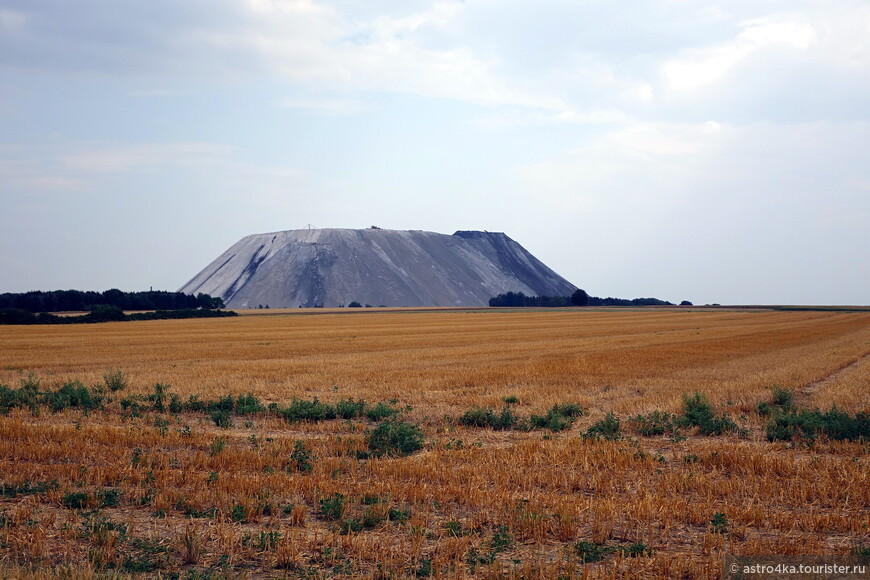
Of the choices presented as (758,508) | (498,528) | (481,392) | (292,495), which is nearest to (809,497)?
(758,508)

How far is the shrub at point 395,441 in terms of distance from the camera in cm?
1213

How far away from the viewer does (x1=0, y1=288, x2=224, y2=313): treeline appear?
11319 centimetres

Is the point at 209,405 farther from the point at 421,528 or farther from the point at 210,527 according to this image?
the point at 421,528

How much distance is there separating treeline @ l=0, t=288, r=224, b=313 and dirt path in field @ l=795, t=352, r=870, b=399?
10879 cm

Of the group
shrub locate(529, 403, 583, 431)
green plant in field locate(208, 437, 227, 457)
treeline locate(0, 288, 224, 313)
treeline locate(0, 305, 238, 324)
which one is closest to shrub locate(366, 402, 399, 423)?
shrub locate(529, 403, 583, 431)

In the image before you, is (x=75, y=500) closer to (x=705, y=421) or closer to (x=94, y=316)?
(x=705, y=421)

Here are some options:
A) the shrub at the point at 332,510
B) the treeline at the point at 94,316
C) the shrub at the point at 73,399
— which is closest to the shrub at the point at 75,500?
the shrub at the point at 332,510

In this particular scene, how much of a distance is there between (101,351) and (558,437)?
31.3 meters

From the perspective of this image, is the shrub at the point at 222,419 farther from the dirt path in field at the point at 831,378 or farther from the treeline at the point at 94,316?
the treeline at the point at 94,316

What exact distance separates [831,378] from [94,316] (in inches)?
3329

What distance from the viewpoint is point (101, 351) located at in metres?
36.6

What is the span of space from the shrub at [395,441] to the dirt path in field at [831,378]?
13.1 m

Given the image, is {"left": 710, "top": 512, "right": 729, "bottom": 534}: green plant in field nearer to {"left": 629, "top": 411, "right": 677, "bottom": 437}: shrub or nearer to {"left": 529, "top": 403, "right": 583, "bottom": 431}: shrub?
{"left": 629, "top": 411, "right": 677, "bottom": 437}: shrub

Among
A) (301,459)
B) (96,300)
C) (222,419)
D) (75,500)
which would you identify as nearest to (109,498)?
(75,500)
